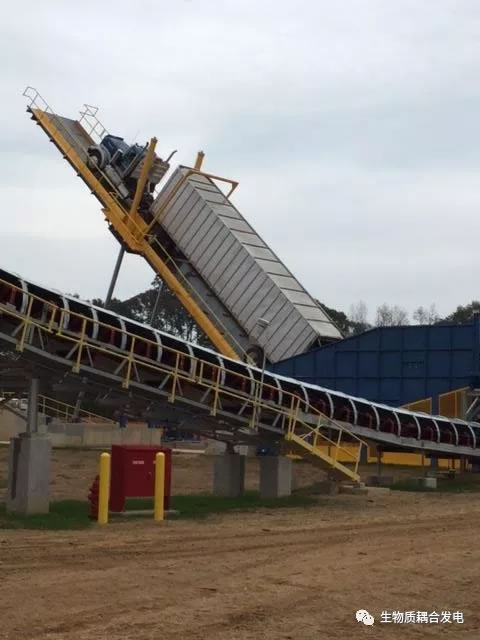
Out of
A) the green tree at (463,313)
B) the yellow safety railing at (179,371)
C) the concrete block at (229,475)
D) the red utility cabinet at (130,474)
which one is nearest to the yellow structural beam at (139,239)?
the yellow safety railing at (179,371)

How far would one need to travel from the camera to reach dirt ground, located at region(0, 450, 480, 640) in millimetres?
8922

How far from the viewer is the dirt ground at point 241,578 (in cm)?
892

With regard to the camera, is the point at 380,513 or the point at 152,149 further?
the point at 152,149

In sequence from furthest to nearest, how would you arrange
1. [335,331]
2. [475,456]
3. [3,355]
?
[335,331], [475,456], [3,355]

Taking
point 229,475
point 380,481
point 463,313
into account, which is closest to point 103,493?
point 229,475

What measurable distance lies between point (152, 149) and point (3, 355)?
17303 mm

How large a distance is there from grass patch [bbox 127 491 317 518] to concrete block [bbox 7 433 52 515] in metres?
2.13

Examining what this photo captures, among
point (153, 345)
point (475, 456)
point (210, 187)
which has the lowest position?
point (475, 456)

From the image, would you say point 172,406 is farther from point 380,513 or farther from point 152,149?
point 152,149

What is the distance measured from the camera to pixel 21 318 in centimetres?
1789

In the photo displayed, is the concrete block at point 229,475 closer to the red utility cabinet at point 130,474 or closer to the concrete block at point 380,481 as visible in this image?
the red utility cabinet at point 130,474

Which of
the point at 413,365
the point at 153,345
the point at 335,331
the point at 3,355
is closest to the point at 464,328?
the point at 413,365

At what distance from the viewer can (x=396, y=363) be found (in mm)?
34719

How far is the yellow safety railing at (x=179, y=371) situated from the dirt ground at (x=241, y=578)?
321 centimetres
